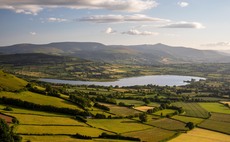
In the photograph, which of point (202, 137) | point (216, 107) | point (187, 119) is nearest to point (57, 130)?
point (202, 137)

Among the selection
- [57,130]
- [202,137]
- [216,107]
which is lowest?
[202,137]

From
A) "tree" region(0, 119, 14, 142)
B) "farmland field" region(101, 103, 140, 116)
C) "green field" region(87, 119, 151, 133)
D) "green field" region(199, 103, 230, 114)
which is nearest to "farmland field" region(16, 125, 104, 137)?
"green field" region(87, 119, 151, 133)

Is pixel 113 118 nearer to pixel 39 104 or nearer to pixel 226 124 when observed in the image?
pixel 39 104

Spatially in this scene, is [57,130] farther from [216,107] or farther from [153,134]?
[216,107]

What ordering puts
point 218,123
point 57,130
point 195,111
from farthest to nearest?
point 195,111
point 218,123
point 57,130

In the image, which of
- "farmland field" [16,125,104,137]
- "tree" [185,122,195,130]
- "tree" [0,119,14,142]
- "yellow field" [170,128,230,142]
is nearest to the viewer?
"tree" [0,119,14,142]

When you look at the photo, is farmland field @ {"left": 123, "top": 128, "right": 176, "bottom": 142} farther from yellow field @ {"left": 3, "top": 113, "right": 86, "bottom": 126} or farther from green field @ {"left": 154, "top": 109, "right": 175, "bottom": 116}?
green field @ {"left": 154, "top": 109, "right": 175, "bottom": 116}
